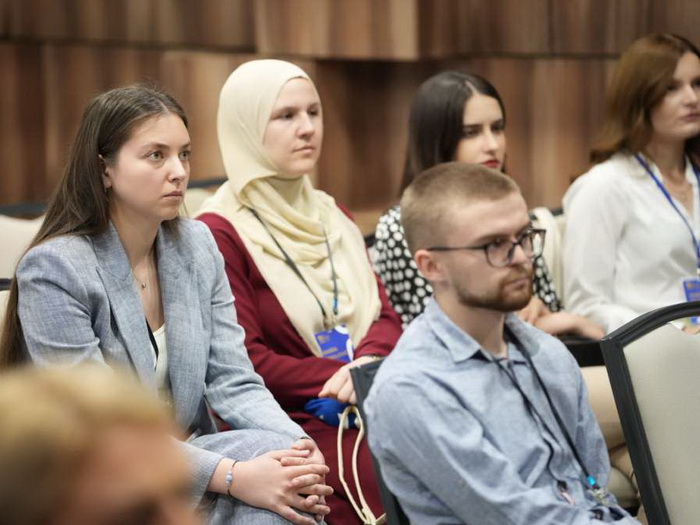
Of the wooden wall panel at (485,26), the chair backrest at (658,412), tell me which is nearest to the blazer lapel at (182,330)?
the chair backrest at (658,412)

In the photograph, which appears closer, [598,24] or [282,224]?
[282,224]

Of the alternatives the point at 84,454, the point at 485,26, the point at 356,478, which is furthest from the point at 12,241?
the point at 485,26

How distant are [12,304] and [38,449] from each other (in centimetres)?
156

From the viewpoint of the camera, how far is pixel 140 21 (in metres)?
4.53

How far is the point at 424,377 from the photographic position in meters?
1.94

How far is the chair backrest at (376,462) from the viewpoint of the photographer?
1990mm

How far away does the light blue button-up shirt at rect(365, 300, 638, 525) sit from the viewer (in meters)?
1.88

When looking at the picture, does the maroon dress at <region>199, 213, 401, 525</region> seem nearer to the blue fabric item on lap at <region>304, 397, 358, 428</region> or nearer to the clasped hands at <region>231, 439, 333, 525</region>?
the blue fabric item on lap at <region>304, 397, 358, 428</region>

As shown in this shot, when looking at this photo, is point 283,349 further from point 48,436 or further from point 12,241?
point 48,436

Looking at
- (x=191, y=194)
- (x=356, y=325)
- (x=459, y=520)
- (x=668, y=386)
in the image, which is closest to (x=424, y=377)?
(x=459, y=520)

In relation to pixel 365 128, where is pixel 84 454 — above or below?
above

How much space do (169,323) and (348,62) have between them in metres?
3.11

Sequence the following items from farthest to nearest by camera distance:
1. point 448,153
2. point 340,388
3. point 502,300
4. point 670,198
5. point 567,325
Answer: point 670,198
point 448,153
point 567,325
point 340,388
point 502,300

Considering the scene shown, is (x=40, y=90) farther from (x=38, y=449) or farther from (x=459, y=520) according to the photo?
(x=38, y=449)
